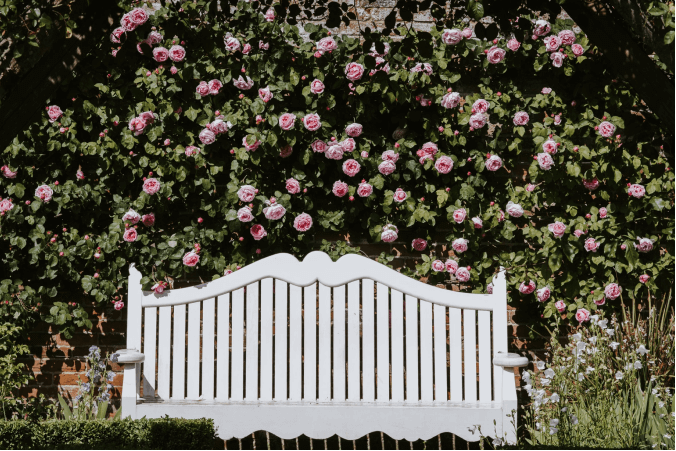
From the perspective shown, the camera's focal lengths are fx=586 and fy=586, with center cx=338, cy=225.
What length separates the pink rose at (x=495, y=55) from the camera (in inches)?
130

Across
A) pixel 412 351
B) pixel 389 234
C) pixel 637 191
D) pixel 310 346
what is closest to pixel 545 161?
pixel 637 191

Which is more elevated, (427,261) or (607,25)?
(607,25)

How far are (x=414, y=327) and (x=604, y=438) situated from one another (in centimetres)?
98

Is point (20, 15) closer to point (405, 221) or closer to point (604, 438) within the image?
point (405, 221)

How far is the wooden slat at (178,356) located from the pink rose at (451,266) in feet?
4.82

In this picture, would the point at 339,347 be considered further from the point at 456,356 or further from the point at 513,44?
the point at 513,44

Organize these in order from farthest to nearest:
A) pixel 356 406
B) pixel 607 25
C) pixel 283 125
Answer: pixel 283 125, pixel 356 406, pixel 607 25

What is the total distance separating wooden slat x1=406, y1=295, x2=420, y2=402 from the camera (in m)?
2.93

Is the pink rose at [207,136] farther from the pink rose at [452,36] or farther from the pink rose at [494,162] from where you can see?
the pink rose at [494,162]

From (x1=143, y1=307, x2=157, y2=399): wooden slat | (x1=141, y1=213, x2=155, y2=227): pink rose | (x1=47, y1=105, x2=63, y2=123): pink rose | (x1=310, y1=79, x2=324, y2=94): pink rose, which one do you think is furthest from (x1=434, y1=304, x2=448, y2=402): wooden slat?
(x1=47, y1=105, x2=63, y2=123): pink rose

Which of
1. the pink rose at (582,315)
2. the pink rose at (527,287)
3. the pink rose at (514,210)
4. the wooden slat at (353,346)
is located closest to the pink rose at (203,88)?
the wooden slat at (353,346)

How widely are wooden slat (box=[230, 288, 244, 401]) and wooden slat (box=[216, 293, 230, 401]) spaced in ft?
0.11

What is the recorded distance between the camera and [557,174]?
332 cm

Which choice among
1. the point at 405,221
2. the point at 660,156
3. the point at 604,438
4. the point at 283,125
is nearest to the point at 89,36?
the point at 283,125
